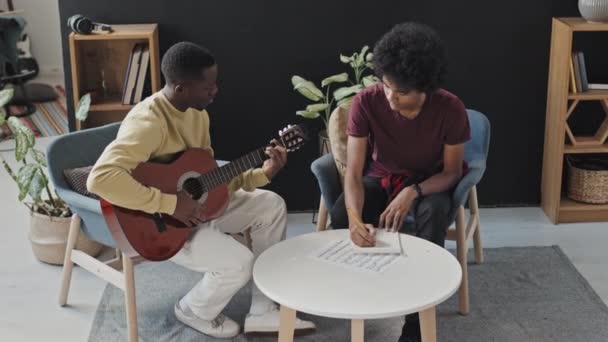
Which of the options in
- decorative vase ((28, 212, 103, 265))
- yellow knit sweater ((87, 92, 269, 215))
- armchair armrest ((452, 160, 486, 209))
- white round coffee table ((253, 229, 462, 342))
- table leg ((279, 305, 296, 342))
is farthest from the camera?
decorative vase ((28, 212, 103, 265))

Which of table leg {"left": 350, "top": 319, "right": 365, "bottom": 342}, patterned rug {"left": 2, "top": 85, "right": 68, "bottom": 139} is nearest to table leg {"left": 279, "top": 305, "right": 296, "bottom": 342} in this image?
table leg {"left": 350, "top": 319, "right": 365, "bottom": 342}

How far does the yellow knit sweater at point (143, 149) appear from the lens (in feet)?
9.80

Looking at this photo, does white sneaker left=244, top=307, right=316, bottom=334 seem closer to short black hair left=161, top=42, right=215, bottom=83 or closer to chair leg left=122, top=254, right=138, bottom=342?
chair leg left=122, top=254, right=138, bottom=342

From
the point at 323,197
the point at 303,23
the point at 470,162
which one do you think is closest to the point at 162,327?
the point at 323,197

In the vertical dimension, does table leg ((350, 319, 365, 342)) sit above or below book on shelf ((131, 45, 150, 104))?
below

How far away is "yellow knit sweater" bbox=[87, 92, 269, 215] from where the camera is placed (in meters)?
2.99

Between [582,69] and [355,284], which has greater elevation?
[582,69]

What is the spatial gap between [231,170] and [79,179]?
0.54 meters

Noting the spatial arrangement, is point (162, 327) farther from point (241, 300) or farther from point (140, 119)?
point (140, 119)

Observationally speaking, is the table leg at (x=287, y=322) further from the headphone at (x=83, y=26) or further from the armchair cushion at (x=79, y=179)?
the headphone at (x=83, y=26)

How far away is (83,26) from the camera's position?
4.00 m

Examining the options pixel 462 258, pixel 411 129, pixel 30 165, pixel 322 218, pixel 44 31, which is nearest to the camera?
pixel 411 129

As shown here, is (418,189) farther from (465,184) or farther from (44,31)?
(44,31)

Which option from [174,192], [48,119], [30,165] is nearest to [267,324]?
[174,192]
